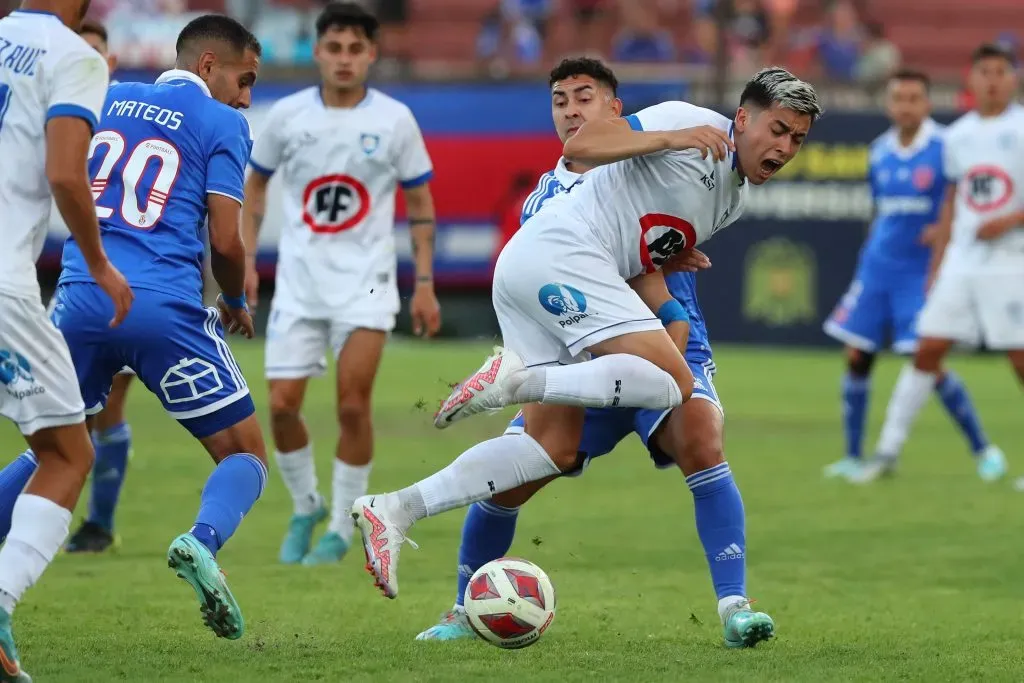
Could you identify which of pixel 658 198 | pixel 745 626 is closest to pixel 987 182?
pixel 658 198

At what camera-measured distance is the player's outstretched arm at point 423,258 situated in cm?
821

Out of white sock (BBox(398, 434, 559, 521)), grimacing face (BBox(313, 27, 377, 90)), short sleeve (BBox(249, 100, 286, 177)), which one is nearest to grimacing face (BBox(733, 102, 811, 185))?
white sock (BBox(398, 434, 559, 521))

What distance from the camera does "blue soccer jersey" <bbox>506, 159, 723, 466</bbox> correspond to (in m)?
5.99

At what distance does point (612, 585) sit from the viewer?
7.30m

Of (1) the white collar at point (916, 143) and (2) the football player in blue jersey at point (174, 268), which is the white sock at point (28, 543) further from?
(1) the white collar at point (916, 143)

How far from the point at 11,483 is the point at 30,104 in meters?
1.52

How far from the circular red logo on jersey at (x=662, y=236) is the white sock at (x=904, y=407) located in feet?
18.9

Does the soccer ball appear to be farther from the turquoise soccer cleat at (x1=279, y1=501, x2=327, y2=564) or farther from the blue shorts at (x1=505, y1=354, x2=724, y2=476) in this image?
the turquoise soccer cleat at (x1=279, y1=501, x2=327, y2=564)

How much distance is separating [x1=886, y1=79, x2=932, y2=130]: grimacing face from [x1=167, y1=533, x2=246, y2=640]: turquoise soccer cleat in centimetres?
768

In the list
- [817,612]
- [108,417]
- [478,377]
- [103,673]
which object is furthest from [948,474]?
[103,673]

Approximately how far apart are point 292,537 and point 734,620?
3.00 meters

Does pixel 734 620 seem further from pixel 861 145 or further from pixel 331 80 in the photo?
pixel 861 145

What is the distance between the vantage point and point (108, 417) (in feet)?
27.1

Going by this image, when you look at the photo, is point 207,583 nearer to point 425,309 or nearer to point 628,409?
point 628,409
